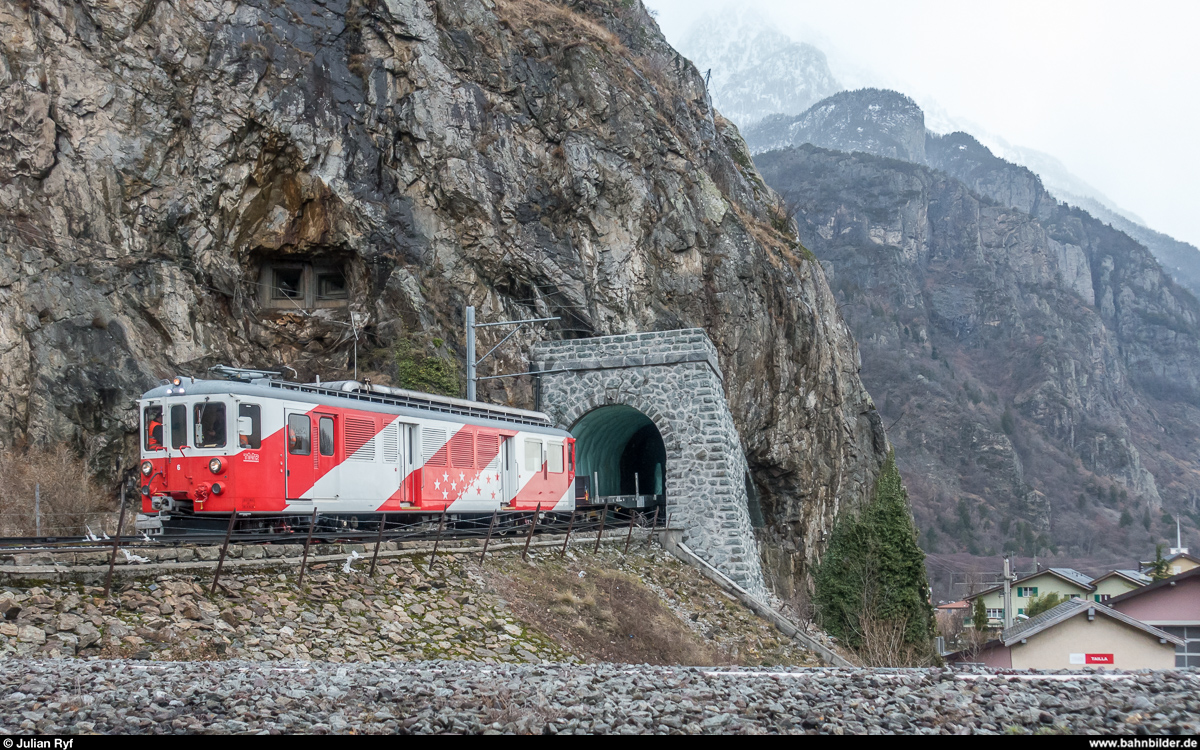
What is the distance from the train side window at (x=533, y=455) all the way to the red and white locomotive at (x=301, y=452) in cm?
173

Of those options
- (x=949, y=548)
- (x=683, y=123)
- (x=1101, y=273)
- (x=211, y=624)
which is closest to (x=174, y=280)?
(x=211, y=624)

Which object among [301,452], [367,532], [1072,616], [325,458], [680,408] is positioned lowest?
[1072,616]

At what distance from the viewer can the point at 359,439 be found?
17.3 m

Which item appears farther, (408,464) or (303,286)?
(303,286)

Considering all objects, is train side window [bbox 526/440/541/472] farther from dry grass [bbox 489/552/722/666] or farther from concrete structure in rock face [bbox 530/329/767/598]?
dry grass [bbox 489/552/722/666]

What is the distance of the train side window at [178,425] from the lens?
15.7m

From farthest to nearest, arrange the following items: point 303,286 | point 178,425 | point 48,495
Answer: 1. point 303,286
2. point 48,495
3. point 178,425

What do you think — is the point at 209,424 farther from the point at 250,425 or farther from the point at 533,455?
the point at 533,455

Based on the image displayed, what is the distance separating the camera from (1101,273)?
15362cm

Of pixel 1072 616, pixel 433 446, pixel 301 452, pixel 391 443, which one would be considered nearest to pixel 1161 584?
pixel 1072 616

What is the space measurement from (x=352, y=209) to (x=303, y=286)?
304cm

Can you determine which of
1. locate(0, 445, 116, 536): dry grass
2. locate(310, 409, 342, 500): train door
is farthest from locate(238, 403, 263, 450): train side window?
locate(0, 445, 116, 536): dry grass

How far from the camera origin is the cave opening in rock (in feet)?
92.8
